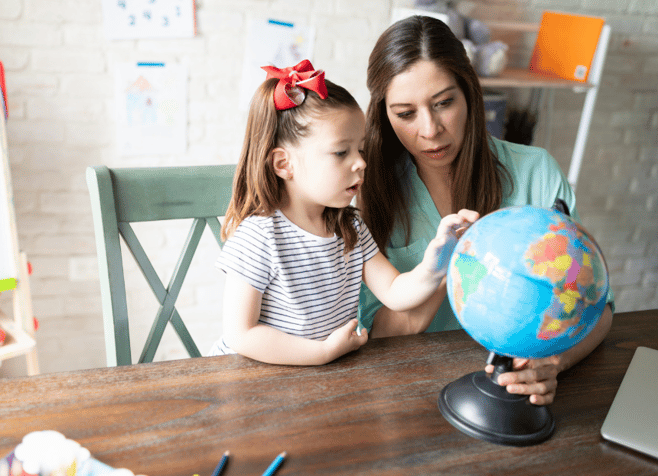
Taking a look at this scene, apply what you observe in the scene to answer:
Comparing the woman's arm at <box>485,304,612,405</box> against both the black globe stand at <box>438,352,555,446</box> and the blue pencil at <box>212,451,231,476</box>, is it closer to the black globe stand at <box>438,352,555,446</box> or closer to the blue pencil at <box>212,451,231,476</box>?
the black globe stand at <box>438,352,555,446</box>

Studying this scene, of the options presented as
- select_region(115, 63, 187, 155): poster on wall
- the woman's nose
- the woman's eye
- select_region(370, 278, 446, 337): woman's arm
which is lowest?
select_region(370, 278, 446, 337): woman's arm

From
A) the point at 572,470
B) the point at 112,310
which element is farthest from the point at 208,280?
the point at 572,470

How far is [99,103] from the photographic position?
77.2 inches

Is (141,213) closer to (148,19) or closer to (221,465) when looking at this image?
(221,465)

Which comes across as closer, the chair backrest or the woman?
the chair backrest

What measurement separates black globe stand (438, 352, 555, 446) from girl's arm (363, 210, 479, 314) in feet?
0.68

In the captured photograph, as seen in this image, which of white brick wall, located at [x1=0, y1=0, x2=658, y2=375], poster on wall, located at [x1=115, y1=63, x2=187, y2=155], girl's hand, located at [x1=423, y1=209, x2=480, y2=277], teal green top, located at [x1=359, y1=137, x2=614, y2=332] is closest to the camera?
girl's hand, located at [x1=423, y1=209, x2=480, y2=277]

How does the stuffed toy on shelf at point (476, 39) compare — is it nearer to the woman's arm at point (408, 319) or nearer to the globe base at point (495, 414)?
the woman's arm at point (408, 319)

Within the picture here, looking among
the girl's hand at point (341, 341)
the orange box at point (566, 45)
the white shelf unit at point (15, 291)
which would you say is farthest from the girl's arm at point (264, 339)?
the orange box at point (566, 45)

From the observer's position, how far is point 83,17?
6.14 ft

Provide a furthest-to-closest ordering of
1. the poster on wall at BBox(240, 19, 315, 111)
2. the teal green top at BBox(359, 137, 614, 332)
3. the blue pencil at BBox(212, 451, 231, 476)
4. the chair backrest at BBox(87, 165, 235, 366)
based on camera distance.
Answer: the poster on wall at BBox(240, 19, 315, 111) → the teal green top at BBox(359, 137, 614, 332) → the chair backrest at BBox(87, 165, 235, 366) → the blue pencil at BBox(212, 451, 231, 476)

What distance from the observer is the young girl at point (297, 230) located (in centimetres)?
92

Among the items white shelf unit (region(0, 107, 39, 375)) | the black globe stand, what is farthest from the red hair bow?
white shelf unit (region(0, 107, 39, 375))

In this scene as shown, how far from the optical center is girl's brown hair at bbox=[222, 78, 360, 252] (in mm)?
954
